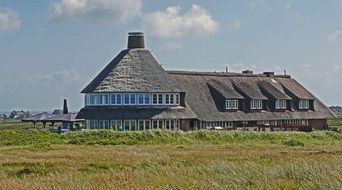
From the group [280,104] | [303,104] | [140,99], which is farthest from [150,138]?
[303,104]

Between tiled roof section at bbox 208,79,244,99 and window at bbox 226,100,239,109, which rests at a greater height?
tiled roof section at bbox 208,79,244,99

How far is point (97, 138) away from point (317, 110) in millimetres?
42278

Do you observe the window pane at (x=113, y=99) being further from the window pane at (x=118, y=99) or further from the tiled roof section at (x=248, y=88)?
the tiled roof section at (x=248, y=88)

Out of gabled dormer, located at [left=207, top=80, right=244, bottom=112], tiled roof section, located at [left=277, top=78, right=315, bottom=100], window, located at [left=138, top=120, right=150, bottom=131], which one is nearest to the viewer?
window, located at [left=138, top=120, right=150, bottom=131]

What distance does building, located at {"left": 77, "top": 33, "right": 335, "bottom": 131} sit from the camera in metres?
72.9

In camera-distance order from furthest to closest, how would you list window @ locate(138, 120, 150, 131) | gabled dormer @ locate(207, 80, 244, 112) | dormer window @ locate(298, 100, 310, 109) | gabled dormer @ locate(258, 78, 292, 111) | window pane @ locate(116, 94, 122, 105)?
dormer window @ locate(298, 100, 310, 109) < gabled dormer @ locate(258, 78, 292, 111) < gabled dormer @ locate(207, 80, 244, 112) < window pane @ locate(116, 94, 122, 105) < window @ locate(138, 120, 150, 131)

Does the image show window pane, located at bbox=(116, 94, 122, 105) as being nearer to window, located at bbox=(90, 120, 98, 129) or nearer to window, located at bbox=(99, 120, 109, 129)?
window, located at bbox=(99, 120, 109, 129)

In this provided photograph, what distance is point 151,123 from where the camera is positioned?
72250 mm

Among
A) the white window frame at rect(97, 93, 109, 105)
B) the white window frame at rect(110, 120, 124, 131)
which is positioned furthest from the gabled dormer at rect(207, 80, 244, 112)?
the white window frame at rect(97, 93, 109, 105)

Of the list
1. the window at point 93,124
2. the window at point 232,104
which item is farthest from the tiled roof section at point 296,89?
the window at point 93,124

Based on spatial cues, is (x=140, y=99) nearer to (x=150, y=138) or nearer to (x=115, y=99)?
(x=115, y=99)

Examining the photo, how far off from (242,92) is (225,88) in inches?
103

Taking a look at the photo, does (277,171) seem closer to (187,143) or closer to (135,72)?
(187,143)

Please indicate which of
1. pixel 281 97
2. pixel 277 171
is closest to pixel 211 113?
pixel 281 97
